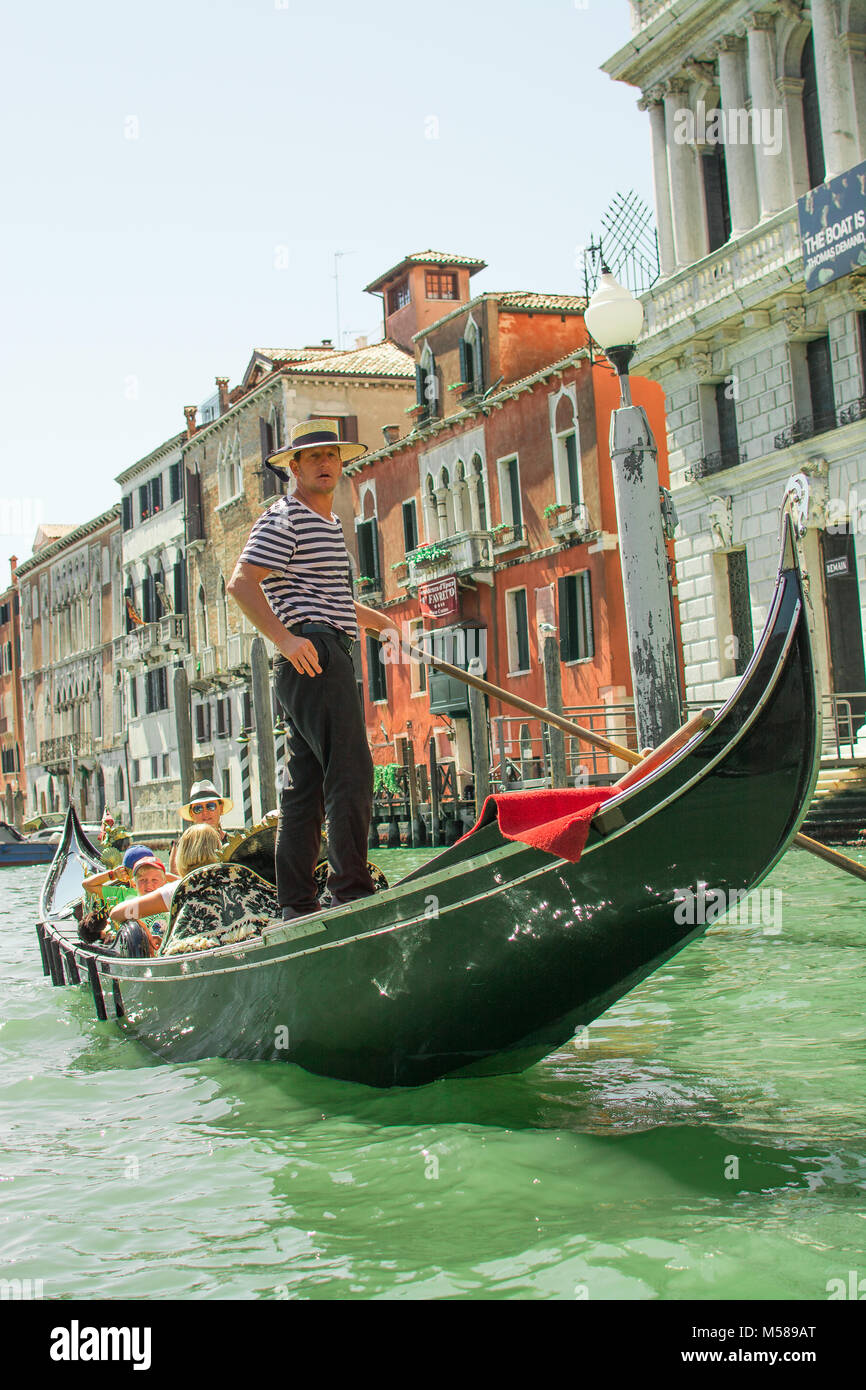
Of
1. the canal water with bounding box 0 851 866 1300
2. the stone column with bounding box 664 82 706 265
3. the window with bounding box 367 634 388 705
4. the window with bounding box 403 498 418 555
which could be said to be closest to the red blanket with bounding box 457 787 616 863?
the canal water with bounding box 0 851 866 1300

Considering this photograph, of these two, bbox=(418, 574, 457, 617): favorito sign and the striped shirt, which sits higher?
bbox=(418, 574, 457, 617): favorito sign

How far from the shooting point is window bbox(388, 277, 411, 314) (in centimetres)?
2456

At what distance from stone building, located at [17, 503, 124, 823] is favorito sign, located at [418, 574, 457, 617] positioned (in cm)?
1458

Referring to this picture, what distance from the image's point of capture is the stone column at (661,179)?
49.4 ft

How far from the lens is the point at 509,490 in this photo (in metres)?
18.6

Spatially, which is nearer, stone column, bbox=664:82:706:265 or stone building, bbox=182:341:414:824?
stone column, bbox=664:82:706:265

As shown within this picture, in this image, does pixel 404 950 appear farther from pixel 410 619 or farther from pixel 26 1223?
pixel 410 619

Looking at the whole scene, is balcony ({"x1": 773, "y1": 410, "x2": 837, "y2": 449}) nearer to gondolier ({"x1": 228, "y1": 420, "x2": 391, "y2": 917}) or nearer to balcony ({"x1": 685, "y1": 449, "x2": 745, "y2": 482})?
balcony ({"x1": 685, "y1": 449, "x2": 745, "y2": 482})

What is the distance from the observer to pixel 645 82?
1524cm

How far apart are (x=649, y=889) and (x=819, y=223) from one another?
1072cm

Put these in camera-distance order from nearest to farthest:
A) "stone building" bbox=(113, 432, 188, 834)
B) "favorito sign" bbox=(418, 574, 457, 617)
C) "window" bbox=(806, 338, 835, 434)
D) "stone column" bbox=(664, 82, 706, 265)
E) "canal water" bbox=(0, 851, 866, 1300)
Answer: "canal water" bbox=(0, 851, 866, 1300)
"window" bbox=(806, 338, 835, 434)
"stone column" bbox=(664, 82, 706, 265)
"favorito sign" bbox=(418, 574, 457, 617)
"stone building" bbox=(113, 432, 188, 834)

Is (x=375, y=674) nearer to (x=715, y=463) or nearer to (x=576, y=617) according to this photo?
(x=576, y=617)

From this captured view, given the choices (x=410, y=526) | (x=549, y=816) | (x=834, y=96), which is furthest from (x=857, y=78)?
(x=549, y=816)
